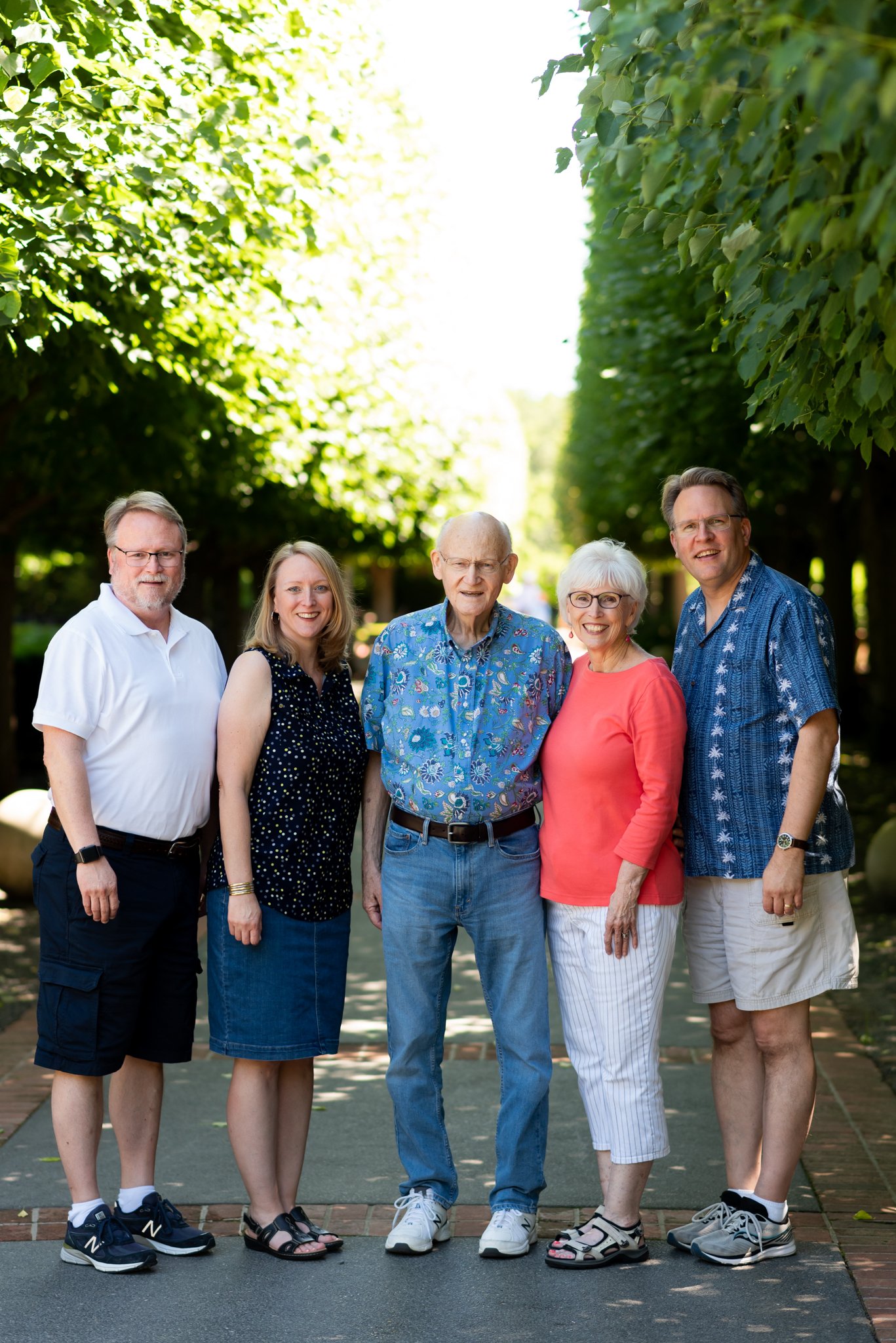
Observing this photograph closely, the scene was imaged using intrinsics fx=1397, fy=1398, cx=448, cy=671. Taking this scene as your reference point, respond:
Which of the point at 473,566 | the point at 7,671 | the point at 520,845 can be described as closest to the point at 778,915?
the point at 520,845

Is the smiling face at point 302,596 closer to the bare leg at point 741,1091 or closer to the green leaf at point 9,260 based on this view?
the bare leg at point 741,1091

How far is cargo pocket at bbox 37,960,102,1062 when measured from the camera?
3.90 m

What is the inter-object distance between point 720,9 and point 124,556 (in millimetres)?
2209

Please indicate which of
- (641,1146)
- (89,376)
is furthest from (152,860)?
(89,376)

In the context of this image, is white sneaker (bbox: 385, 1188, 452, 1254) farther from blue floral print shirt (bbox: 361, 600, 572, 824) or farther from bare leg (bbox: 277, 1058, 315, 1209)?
blue floral print shirt (bbox: 361, 600, 572, 824)

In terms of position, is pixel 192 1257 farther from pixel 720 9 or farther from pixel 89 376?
pixel 89 376

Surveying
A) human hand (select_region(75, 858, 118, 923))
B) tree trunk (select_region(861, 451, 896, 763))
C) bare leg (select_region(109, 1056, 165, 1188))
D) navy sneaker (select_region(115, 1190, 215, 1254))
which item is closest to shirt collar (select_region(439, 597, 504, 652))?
human hand (select_region(75, 858, 118, 923))

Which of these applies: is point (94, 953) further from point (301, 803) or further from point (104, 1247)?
point (104, 1247)

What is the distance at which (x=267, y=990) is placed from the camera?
3.97m

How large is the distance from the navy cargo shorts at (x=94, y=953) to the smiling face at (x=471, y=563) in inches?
43.8

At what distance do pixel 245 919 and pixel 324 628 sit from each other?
2.86 ft

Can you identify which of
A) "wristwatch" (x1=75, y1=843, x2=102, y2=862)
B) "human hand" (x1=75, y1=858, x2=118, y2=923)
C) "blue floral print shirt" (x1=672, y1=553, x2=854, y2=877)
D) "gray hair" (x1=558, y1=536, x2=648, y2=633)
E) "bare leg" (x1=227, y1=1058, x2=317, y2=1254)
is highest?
"gray hair" (x1=558, y1=536, x2=648, y2=633)

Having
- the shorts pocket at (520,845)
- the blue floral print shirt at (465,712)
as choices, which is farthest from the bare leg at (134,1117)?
the shorts pocket at (520,845)

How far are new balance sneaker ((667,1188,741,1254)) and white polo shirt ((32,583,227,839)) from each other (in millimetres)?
1841
